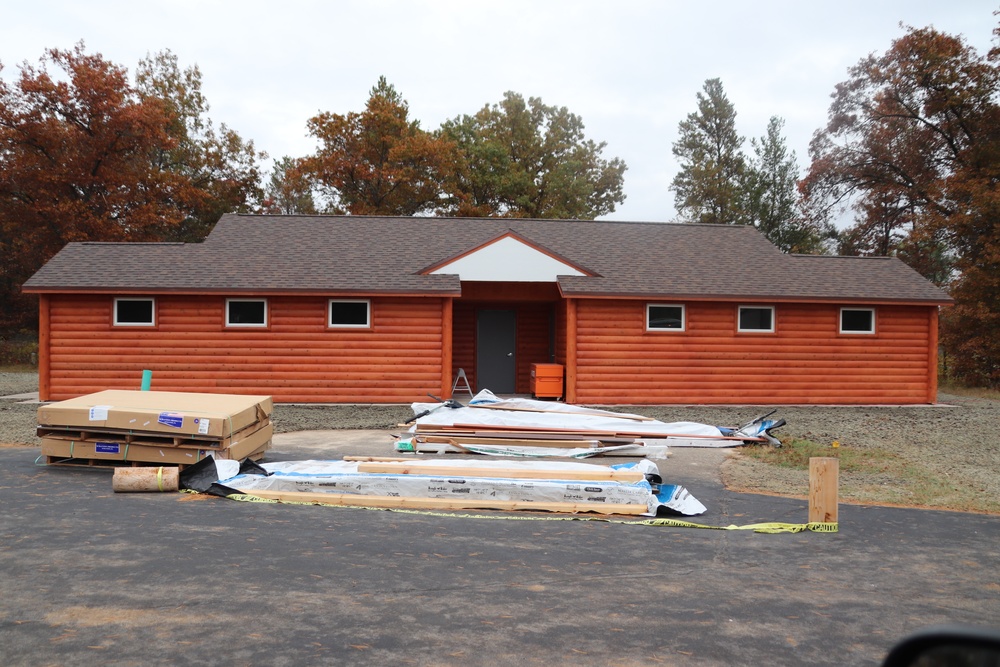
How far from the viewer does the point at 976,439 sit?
41.6 ft

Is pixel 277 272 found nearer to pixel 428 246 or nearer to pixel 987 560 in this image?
pixel 428 246

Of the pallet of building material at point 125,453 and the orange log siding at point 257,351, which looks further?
the orange log siding at point 257,351

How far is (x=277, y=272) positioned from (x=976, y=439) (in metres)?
13.8

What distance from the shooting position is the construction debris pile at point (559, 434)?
10953 millimetres

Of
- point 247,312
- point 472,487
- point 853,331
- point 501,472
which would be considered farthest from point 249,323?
point 853,331

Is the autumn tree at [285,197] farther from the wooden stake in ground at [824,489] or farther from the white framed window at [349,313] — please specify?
the wooden stake in ground at [824,489]

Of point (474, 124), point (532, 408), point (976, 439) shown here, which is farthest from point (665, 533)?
point (474, 124)

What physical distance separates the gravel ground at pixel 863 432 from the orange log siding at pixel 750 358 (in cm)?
64

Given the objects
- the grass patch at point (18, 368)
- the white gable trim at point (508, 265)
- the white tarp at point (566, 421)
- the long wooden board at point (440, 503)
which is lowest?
the long wooden board at point (440, 503)

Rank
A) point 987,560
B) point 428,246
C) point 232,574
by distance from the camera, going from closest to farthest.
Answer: point 232,574
point 987,560
point 428,246

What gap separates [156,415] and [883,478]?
8.44 meters

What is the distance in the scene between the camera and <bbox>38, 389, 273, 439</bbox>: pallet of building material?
894 cm

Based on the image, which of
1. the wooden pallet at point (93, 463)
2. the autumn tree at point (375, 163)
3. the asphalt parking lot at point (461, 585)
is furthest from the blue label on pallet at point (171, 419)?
the autumn tree at point (375, 163)

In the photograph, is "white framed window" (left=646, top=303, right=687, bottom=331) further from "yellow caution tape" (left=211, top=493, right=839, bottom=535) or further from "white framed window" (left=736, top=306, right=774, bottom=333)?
"yellow caution tape" (left=211, top=493, right=839, bottom=535)
